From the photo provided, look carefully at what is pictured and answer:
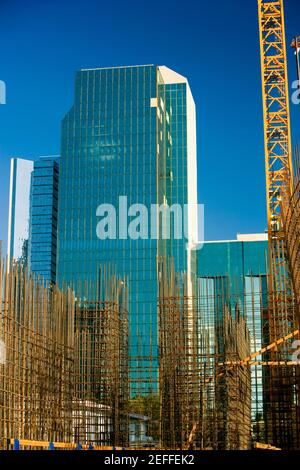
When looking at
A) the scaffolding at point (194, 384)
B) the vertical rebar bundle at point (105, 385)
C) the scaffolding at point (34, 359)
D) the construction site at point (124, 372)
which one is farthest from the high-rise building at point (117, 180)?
the scaffolding at point (34, 359)

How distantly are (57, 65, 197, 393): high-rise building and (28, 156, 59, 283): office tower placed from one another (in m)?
21.5

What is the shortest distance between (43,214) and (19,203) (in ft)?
53.4

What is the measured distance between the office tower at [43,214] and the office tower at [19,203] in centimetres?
1205

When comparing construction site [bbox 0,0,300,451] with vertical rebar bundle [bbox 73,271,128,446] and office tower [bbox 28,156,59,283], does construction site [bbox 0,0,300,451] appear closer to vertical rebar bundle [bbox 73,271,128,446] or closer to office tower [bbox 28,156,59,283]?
vertical rebar bundle [bbox 73,271,128,446]

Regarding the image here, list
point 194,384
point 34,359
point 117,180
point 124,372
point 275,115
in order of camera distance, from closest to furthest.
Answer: point 34,359, point 194,384, point 124,372, point 275,115, point 117,180

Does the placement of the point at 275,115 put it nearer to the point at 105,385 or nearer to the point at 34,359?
the point at 105,385

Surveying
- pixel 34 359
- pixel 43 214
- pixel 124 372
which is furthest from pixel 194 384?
pixel 43 214

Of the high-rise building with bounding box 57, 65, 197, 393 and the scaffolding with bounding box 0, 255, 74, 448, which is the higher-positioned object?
the high-rise building with bounding box 57, 65, 197, 393

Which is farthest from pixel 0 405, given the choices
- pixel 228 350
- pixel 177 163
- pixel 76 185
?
pixel 177 163

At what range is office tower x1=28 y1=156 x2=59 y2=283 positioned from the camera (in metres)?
96.8

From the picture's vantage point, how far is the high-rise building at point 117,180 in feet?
236

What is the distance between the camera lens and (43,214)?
9756cm

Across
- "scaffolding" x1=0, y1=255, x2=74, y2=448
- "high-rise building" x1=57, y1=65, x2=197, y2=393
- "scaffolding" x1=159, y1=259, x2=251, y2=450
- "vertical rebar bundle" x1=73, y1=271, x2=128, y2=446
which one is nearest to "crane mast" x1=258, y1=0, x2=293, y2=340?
"scaffolding" x1=159, y1=259, x2=251, y2=450

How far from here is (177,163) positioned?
266 ft
